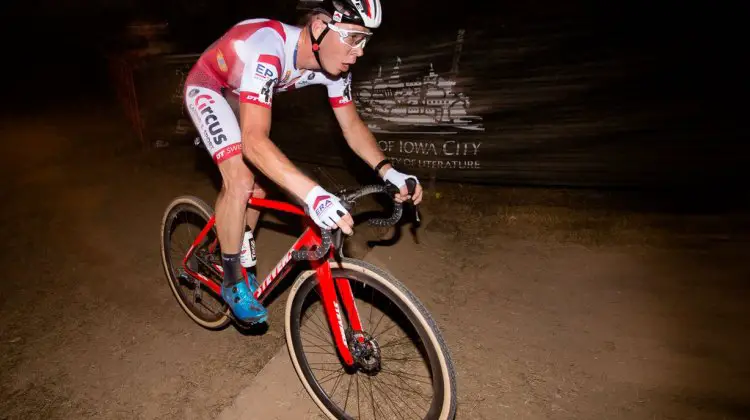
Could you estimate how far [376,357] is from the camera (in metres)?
2.66

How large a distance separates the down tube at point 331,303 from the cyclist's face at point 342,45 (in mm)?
1159

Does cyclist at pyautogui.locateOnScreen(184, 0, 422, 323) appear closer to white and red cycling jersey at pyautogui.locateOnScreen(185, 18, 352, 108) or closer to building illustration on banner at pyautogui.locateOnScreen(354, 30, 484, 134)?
white and red cycling jersey at pyautogui.locateOnScreen(185, 18, 352, 108)

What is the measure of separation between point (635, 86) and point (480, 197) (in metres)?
2.00

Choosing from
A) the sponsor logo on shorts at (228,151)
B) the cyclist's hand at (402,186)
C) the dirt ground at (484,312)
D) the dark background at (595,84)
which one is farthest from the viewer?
the dark background at (595,84)

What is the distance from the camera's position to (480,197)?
214 inches

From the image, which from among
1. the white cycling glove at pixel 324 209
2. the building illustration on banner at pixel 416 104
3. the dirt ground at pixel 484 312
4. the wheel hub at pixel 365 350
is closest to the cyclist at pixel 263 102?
the white cycling glove at pixel 324 209

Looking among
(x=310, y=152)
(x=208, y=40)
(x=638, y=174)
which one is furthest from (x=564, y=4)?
(x=208, y=40)

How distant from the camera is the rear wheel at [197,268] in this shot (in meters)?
3.51

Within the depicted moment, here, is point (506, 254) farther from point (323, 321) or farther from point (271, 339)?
point (271, 339)

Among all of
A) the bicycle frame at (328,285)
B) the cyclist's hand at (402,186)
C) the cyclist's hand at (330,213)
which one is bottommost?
the bicycle frame at (328,285)

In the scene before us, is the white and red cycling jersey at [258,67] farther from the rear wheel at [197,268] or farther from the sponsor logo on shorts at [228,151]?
the rear wheel at [197,268]

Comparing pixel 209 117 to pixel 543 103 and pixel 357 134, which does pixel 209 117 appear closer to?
pixel 357 134

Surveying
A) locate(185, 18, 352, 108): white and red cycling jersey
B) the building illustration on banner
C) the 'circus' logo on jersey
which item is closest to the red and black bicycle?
locate(185, 18, 352, 108): white and red cycling jersey

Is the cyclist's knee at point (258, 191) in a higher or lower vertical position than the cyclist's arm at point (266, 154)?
lower
